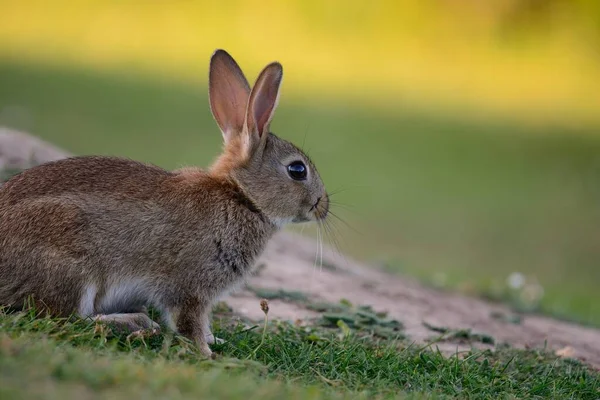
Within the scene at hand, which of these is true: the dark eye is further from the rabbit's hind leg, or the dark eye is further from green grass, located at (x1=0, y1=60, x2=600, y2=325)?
green grass, located at (x1=0, y1=60, x2=600, y2=325)

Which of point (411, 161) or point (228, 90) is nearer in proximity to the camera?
point (228, 90)

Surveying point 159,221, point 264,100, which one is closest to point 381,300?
point 264,100

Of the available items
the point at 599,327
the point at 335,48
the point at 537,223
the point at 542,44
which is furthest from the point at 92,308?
the point at 542,44

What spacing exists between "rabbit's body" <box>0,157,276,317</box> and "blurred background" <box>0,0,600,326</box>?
4.35 metres

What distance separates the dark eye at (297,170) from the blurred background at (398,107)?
3858 millimetres

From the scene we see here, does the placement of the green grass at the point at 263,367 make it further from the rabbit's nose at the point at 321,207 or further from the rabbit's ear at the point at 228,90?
the rabbit's ear at the point at 228,90

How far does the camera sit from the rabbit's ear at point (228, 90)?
5578 millimetres

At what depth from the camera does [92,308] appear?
4898 millimetres

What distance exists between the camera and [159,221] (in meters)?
5.05

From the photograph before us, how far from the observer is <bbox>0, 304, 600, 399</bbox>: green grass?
3508 mm

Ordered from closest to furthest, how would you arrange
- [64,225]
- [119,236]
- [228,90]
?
[64,225] → [119,236] → [228,90]

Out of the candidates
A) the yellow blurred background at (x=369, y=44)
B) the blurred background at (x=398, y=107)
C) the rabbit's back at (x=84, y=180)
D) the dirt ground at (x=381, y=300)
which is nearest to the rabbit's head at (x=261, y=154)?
the rabbit's back at (x=84, y=180)

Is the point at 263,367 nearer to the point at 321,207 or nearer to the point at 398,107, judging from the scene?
the point at 321,207

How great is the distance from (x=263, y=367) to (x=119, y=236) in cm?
102
